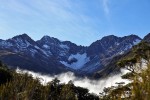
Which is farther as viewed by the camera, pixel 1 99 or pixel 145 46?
pixel 1 99

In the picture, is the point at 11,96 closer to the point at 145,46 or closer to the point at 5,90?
the point at 5,90

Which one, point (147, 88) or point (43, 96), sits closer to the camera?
point (147, 88)

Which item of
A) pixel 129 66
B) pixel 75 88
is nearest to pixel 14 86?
pixel 129 66

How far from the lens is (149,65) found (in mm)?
15016

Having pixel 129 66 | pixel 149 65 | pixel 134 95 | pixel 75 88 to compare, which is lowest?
pixel 134 95

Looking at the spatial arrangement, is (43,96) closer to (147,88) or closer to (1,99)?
(1,99)

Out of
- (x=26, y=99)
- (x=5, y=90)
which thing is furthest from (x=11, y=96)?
(x=26, y=99)

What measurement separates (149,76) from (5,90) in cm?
3851

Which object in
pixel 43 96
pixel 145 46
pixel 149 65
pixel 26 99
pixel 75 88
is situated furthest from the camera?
pixel 75 88

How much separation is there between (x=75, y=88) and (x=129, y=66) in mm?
45694

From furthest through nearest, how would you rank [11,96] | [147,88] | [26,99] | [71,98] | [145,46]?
[71,98], [11,96], [26,99], [145,46], [147,88]

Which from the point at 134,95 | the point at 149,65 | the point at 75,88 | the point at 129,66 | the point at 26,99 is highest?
the point at 75,88

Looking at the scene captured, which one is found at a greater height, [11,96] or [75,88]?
[75,88]

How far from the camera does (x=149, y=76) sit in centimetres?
1466
